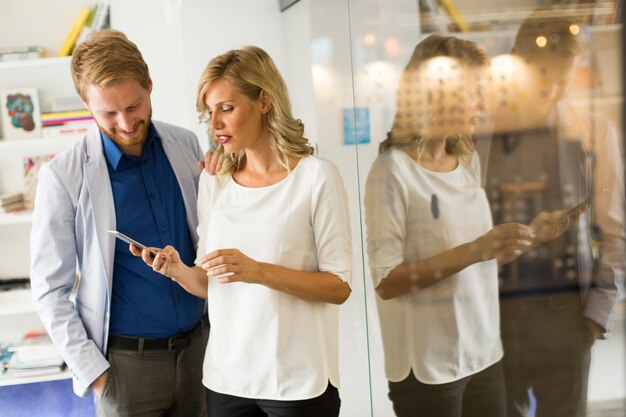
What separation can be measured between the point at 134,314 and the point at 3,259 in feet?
5.40

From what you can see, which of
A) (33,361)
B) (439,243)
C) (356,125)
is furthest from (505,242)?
(33,361)

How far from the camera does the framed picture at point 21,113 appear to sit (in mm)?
2943

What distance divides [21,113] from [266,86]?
6.11ft

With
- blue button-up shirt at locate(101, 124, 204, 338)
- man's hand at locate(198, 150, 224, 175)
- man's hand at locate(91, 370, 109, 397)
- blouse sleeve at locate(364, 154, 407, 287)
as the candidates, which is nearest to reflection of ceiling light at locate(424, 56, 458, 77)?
blouse sleeve at locate(364, 154, 407, 287)

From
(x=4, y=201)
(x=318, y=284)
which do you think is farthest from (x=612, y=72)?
(x=4, y=201)

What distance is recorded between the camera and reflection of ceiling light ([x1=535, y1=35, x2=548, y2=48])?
2.47 ft

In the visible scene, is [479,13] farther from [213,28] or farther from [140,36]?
[140,36]

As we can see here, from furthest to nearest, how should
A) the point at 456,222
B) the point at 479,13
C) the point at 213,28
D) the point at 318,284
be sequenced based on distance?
the point at 213,28 < the point at 318,284 < the point at 456,222 < the point at 479,13

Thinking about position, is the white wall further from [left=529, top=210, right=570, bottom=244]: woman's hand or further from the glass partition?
[left=529, top=210, right=570, bottom=244]: woman's hand

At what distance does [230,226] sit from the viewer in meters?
1.50

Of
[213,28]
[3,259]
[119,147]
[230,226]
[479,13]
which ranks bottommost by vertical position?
[3,259]

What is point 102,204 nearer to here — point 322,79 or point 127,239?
point 127,239

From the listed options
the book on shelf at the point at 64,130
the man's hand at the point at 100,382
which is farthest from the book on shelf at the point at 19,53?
Answer: the man's hand at the point at 100,382

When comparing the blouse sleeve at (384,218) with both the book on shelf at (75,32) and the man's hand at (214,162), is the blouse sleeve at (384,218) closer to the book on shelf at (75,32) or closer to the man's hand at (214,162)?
the man's hand at (214,162)
